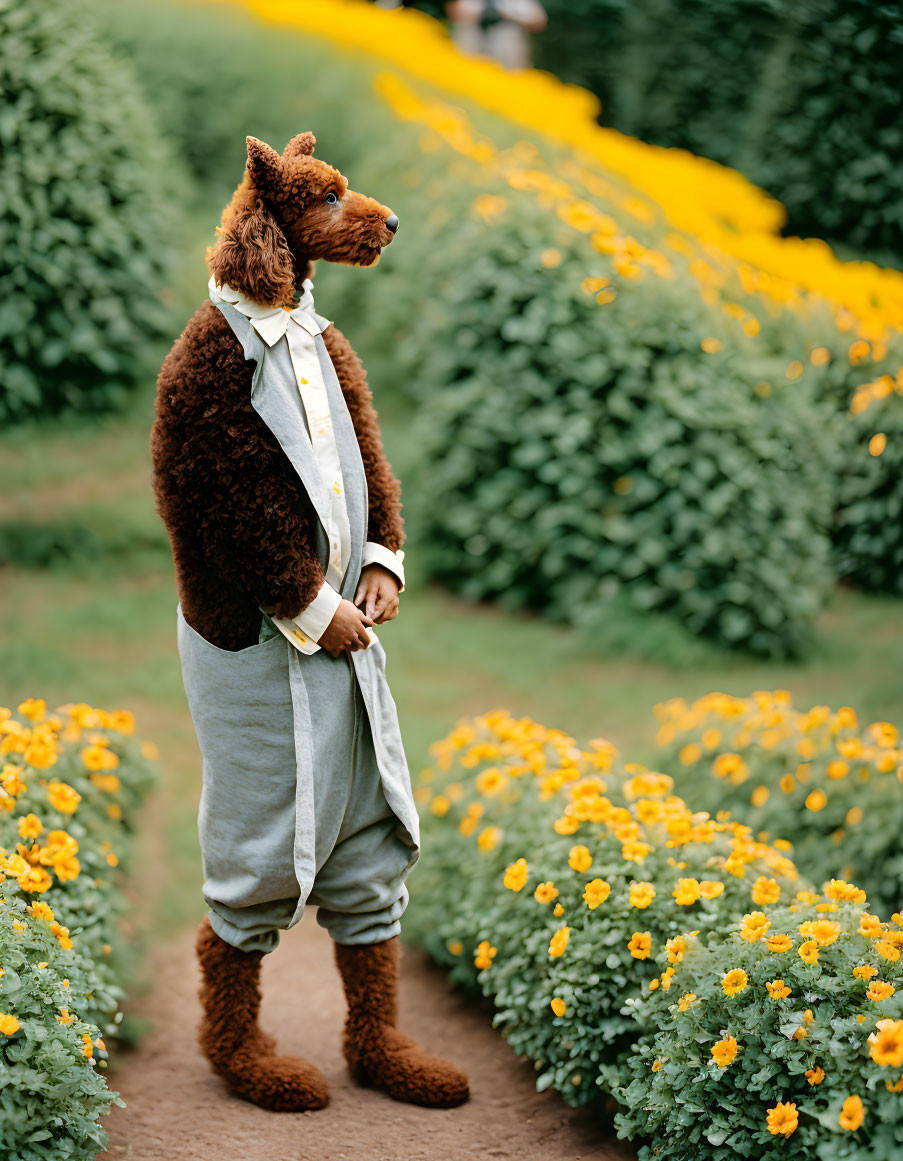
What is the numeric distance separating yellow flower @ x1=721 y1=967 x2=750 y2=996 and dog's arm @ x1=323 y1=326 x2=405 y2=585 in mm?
964

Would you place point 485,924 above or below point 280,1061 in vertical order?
above

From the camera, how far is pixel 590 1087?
247 cm

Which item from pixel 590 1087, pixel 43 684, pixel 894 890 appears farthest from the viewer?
pixel 43 684

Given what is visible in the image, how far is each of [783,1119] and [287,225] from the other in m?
1.75

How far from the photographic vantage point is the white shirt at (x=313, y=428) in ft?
7.18

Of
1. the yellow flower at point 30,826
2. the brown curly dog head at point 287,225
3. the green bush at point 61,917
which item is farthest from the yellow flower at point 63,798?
the brown curly dog head at point 287,225

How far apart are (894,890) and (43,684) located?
2941mm

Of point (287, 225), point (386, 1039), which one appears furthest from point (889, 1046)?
point (287, 225)

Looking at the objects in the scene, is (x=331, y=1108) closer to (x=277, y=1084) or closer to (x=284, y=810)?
(x=277, y=1084)

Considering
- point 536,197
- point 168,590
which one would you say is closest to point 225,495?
point 168,590

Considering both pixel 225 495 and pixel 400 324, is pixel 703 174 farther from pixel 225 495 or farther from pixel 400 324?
pixel 225 495

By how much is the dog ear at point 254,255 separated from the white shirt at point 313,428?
0.10ft

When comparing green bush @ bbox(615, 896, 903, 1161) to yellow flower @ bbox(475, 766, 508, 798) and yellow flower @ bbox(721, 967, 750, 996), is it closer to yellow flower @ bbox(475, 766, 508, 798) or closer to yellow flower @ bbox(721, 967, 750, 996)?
yellow flower @ bbox(721, 967, 750, 996)

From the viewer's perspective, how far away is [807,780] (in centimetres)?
339
